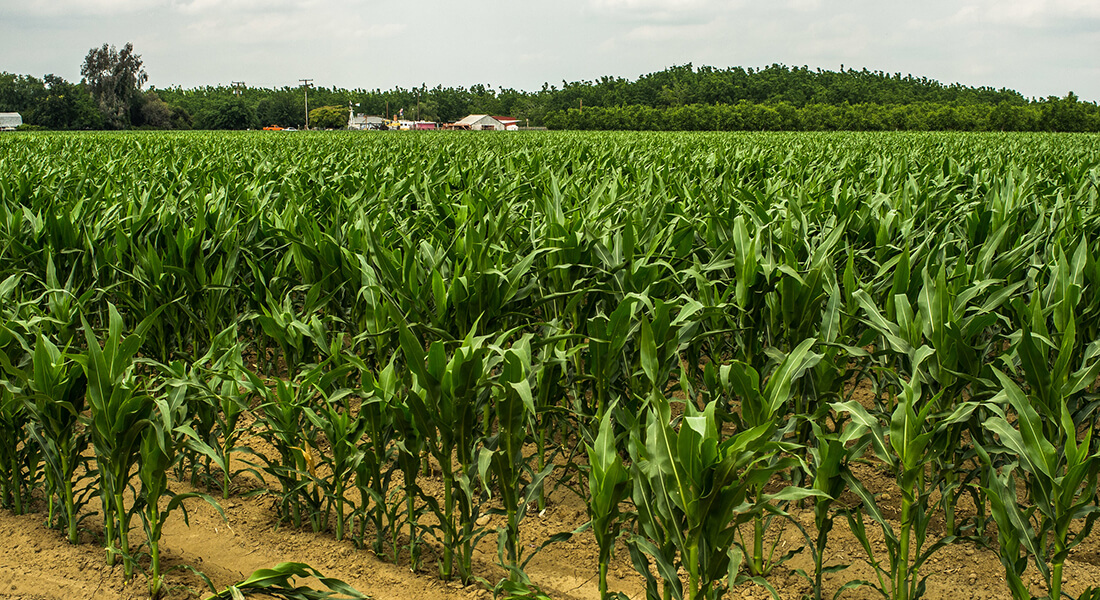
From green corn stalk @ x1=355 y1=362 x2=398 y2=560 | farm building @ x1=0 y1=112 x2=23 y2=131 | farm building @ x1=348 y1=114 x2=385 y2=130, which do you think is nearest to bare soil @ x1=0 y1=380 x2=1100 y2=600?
green corn stalk @ x1=355 y1=362 x2=398 y2=560

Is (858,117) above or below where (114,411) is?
above

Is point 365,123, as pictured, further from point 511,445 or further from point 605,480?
point 605,480

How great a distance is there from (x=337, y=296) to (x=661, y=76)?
383 ft

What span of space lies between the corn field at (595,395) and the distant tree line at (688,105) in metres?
61.2

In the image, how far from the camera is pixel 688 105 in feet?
269

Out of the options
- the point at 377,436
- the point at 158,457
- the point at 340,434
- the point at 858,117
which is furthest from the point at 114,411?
the point at 858,117

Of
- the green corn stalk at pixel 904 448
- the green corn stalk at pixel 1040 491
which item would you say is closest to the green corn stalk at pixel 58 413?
the green corn stalk at pixel 904 448

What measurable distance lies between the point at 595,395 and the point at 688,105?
83.0 metres

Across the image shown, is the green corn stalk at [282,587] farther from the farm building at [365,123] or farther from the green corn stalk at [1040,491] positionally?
the farm building at [365,123]

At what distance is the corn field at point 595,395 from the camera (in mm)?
2014

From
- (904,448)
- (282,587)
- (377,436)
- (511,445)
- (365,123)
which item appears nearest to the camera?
(904,448)

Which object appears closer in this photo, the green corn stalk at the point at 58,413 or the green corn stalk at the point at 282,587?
the green corn stalk at the point at 282,587

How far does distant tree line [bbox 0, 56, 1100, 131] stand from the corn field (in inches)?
2410

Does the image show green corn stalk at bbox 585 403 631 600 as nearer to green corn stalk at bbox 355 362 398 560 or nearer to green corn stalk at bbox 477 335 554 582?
green corn stalk at bbox 477 335 554 582
